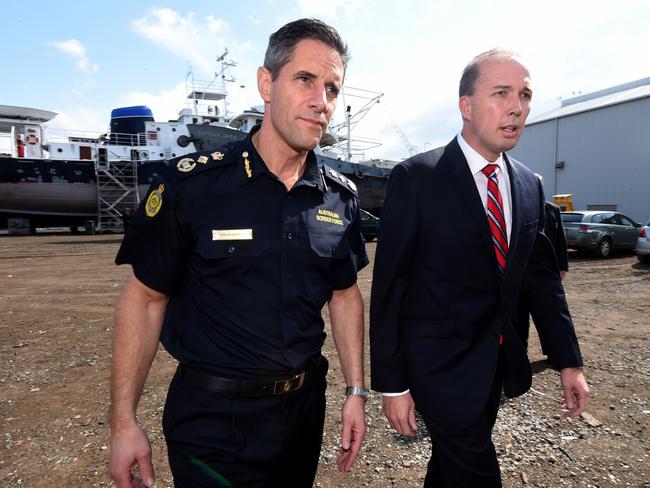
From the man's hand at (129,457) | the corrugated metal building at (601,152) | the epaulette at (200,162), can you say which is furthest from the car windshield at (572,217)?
the man's hand at (129,457)

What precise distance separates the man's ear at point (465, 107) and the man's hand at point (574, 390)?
118 centimetres

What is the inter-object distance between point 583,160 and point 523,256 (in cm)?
2298

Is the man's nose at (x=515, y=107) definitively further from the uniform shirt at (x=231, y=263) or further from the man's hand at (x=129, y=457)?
the man's hand at (x=129, y=457)

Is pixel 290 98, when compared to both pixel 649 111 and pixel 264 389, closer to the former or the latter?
pixel 264 389

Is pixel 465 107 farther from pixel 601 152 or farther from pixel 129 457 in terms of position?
pixel 601 152

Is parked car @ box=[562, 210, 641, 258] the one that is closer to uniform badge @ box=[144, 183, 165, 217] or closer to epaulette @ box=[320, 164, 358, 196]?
epaulette @ box=[320, 164, 358, 196]

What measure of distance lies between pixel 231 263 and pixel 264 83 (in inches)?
27.7

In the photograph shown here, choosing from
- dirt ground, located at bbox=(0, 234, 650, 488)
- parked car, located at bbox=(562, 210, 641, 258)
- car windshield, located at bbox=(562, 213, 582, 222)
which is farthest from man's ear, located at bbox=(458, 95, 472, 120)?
car windshield, located at bbox=(562, 213, 582, 222)

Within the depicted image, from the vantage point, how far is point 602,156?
780 inches

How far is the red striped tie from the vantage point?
165 cm

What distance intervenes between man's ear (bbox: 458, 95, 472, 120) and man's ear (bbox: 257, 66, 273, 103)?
795mm

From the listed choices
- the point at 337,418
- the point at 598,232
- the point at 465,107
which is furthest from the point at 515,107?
the point at 598,232

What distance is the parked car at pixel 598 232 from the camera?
1096 centimetres

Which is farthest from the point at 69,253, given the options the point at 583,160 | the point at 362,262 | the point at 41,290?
the point at 583,160
